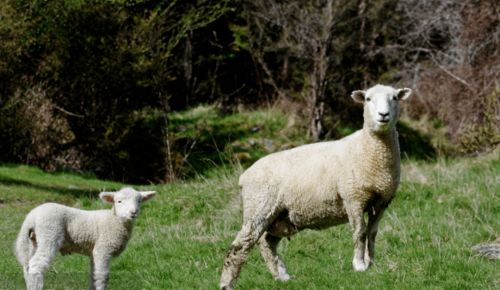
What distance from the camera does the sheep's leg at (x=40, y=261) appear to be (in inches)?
315

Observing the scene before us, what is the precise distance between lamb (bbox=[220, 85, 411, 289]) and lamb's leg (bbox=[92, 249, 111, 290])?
1083 mm

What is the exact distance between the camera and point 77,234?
832 cm

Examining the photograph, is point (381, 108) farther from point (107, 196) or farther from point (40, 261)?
point (40, 261)

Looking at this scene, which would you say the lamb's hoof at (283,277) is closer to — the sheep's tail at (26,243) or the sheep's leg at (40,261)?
the sheep's leg at (40,261)

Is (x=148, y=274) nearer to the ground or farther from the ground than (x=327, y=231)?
farther from the ground

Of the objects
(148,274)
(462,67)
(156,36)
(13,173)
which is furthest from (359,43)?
(148,274)

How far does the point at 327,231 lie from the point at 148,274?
3.05 m

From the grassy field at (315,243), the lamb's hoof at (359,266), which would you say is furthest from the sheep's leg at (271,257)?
the lamb's hoof at (359,266)

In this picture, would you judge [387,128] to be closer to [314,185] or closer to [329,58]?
[314,185]

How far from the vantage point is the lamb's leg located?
8180 millimetres

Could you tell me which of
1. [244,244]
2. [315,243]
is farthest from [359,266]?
[315,243]

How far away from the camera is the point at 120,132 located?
76.5ft

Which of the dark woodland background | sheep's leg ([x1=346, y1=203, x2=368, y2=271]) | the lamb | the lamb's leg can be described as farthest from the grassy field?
the dark woodland background

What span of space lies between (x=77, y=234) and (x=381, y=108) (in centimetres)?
294
